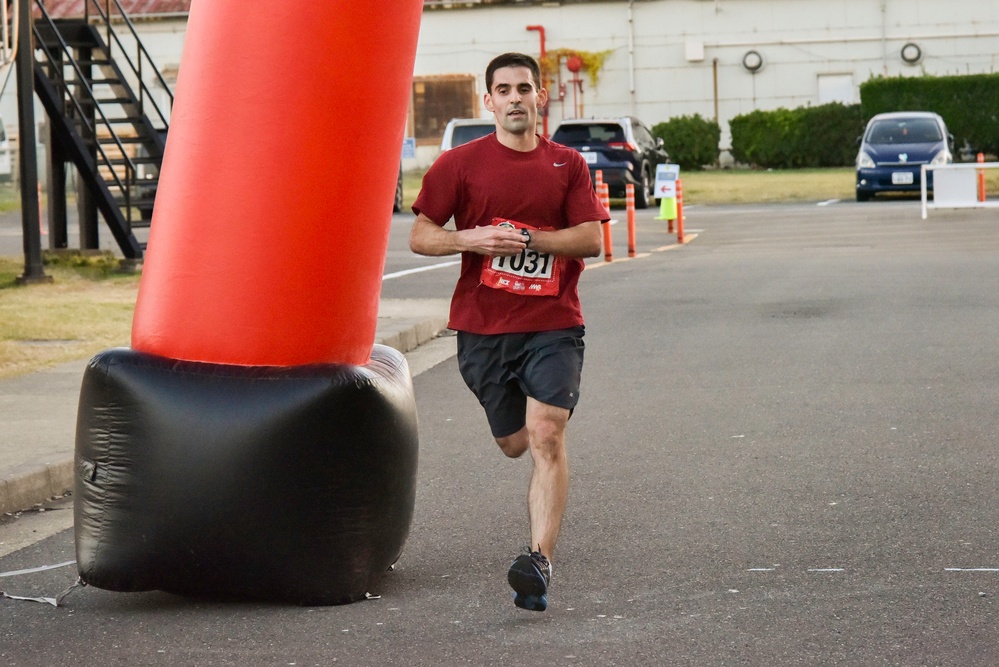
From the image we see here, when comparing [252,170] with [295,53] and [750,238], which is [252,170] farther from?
[750,238]

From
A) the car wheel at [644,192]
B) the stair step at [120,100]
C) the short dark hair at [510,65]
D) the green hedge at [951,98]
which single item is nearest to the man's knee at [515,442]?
the short dark hair at [510,65]

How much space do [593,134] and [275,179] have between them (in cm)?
2588

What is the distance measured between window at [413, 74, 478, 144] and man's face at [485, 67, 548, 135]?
4155cm

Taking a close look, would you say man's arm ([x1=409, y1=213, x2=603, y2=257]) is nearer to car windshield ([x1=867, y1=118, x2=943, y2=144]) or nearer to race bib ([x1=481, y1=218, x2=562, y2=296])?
race bib ([x1=481, y1=218, x2=562, y2=296])

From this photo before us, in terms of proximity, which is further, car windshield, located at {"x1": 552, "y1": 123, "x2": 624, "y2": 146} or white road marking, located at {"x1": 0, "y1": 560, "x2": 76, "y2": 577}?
car windshield, located at {"x1": 552, "y1": 123, "x2": 624, "y2": 146}

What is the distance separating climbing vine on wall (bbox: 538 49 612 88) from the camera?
151 feet

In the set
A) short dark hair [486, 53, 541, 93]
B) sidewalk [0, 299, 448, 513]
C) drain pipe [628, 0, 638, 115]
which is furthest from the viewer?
drain pipe [628, 0, 638, 115]

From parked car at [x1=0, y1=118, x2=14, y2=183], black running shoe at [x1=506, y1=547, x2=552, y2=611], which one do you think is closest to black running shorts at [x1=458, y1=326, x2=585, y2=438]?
black running shoe at [x1=506, y1=547, x2=552, y2=611]

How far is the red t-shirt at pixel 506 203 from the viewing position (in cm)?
536

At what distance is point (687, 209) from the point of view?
3086cm

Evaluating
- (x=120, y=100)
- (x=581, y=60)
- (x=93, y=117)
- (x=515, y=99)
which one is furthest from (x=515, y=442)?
(x=581, y=60)

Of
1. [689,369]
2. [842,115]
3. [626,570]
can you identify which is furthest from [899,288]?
[842,115]

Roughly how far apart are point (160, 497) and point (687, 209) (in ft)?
86.4

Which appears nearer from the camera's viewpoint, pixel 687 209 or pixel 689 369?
pixel 689 369
